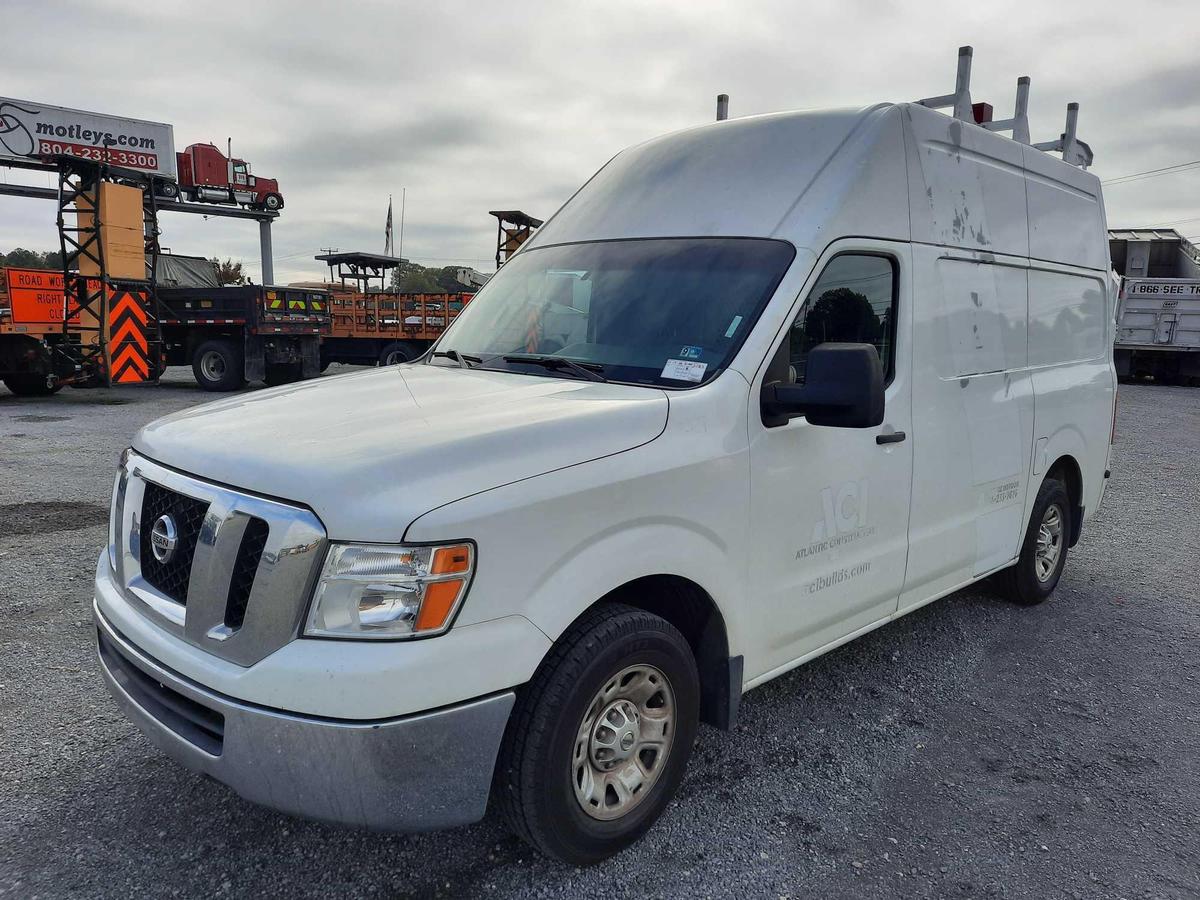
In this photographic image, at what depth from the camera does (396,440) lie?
2266 millimetres

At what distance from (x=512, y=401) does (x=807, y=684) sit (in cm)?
210

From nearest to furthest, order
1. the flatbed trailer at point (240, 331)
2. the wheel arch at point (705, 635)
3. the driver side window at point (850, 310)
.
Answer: the wheel arch at point (705, 635)
the driver side window at point (850, 310)
the flatbed trailer at point (240, 331)

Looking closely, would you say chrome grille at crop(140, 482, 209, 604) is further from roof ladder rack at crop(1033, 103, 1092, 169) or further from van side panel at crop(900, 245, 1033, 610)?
roof ladder rack at crop(1033, 103, 1092, 169)

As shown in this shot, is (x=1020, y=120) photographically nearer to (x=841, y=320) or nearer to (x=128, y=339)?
(x=841, y=320)

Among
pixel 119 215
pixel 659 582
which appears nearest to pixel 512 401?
pixel 659 582

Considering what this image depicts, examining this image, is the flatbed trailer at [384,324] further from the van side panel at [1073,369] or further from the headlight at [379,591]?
the headlight at [379,591]

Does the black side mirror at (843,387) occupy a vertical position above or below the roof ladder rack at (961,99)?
below

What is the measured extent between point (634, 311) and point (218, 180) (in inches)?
1606

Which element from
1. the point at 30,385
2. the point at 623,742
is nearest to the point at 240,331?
the point at 30,385

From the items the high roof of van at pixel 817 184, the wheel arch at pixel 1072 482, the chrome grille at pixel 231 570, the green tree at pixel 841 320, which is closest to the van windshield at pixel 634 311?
the high roof of van at pixel 817 184

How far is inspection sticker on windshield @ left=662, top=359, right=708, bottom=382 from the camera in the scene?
2.76 metres

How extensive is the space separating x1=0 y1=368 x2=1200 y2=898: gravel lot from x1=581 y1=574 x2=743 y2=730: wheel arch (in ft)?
1.26

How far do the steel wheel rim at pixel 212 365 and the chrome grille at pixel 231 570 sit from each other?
15.4 metres

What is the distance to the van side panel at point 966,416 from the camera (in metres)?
3.55
